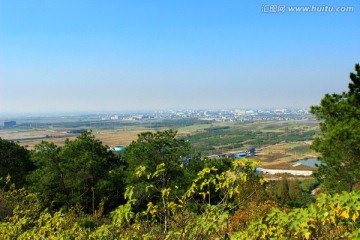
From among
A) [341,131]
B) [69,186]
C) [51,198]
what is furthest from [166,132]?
[341,131]

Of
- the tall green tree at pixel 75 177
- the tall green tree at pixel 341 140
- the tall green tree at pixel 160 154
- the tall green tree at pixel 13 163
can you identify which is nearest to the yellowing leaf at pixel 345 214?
the tall green tree at pixel 341 140

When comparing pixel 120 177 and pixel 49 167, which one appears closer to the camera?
pixel 49 167

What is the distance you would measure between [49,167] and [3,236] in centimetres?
1029

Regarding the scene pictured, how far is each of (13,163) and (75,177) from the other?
12.5 ft

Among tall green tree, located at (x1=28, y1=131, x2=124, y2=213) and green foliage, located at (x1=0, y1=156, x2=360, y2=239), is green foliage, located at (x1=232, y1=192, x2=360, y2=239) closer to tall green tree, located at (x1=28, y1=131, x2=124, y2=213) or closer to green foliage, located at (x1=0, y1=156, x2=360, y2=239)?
green foliage, located at (x1=0, y1=156, x2=360, y2=239)

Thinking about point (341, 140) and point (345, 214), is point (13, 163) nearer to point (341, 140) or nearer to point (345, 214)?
point (341, 140)

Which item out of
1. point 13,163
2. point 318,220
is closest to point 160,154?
point 13,163

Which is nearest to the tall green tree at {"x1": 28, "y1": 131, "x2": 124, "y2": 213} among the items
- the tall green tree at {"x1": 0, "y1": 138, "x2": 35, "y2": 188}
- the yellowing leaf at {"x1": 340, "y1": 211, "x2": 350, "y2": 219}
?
the tall green tree at {"x1": 0, "y1": 138, "x2": 35, "y2": 188}

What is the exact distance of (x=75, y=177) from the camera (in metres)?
13.6

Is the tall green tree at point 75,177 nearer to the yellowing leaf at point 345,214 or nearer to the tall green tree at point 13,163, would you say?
the tall green tree at point 13,163

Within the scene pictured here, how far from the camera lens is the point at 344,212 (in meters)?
2.35

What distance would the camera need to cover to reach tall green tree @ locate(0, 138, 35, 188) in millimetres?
14531

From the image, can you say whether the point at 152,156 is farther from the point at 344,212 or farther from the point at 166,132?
the point at 344,212

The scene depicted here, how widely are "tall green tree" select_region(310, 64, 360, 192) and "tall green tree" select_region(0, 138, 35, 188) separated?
13.4 meters
